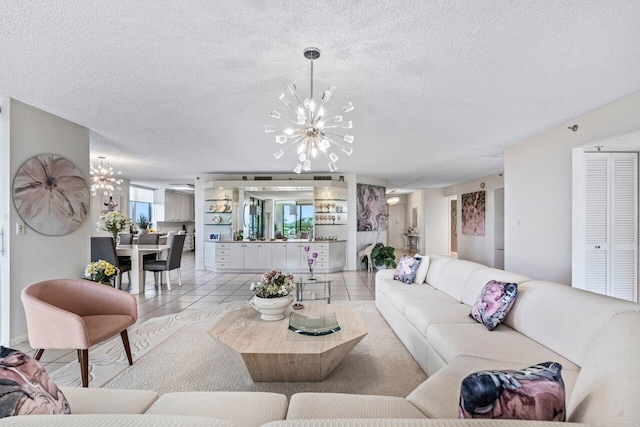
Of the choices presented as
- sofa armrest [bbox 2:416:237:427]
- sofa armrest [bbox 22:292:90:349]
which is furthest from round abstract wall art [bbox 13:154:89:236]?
sofa armrest [bbox 2:416:237:427]

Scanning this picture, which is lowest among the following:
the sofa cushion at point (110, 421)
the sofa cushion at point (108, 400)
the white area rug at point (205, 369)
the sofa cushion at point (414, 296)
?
the white area rug at point (205, 369)

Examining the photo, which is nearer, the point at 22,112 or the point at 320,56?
the point at 320,56

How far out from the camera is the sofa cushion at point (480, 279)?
262 centimetres

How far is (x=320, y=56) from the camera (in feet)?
7.50

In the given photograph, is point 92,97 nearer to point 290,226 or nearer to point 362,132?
point 362,132

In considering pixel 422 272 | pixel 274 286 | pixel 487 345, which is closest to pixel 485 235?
pixel 422 272

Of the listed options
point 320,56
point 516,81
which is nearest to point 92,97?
point 320,56

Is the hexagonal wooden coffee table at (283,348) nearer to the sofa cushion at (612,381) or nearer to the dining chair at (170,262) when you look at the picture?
the sofa cushion at (612,381)

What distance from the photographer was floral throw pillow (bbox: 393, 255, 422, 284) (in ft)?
12.9

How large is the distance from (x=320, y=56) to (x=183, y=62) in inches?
43.5

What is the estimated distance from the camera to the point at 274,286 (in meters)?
2.71

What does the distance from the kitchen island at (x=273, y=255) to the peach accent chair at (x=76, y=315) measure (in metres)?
4.71

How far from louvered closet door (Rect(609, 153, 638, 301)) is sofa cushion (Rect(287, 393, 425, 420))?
3.84 m

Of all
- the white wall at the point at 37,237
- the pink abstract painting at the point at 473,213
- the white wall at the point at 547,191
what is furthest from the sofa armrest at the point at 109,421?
the pink abstract painting at the point at 473,213
